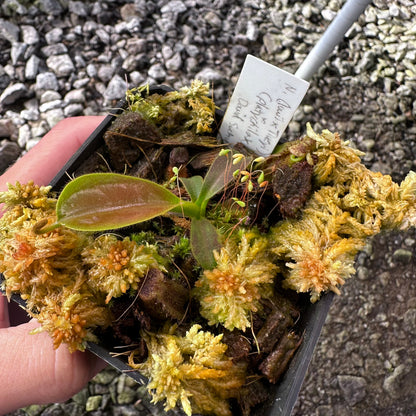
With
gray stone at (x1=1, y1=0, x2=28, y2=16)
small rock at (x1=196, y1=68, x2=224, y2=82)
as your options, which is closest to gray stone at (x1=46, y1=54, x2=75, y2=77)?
gray stone at (x1=1, y1=0, x2=28, y2=16)

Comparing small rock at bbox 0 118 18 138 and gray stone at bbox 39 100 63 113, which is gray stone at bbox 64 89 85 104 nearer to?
gray stone at bbox 39 100 63 113

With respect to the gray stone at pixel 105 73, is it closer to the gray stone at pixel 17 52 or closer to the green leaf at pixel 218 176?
the gray stone at pixel 17 52

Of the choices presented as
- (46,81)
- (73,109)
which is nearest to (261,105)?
(73,109)

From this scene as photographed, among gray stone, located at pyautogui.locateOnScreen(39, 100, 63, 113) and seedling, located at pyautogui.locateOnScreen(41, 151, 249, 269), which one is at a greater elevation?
seedling, located at pyautogui.locateOnScreen(41, 151, 249, 269)

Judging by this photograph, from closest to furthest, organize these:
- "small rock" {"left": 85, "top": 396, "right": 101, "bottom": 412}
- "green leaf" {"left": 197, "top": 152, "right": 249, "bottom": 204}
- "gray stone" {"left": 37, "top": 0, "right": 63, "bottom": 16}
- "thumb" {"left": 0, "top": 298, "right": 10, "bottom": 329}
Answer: "green leaf" {"left": 197, "top": 152, "right": 249, "bottom": 204}
"thumb" {"left": 0, "top": 298, "right": 10, "bottom": 329}
"small rock" {"left": 85, "top": 396, "right": 101, "bottom": 412}
"gray stone" {"left": 37, "top": 0, "right": 63, "bottom": 16}

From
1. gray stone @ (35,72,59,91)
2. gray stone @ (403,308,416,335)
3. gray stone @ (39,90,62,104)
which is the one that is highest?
gray stone @ (35,72,59,91)

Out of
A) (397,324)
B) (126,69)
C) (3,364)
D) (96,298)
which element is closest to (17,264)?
(96,298)

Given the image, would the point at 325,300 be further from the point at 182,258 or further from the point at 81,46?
the point at 81,46
